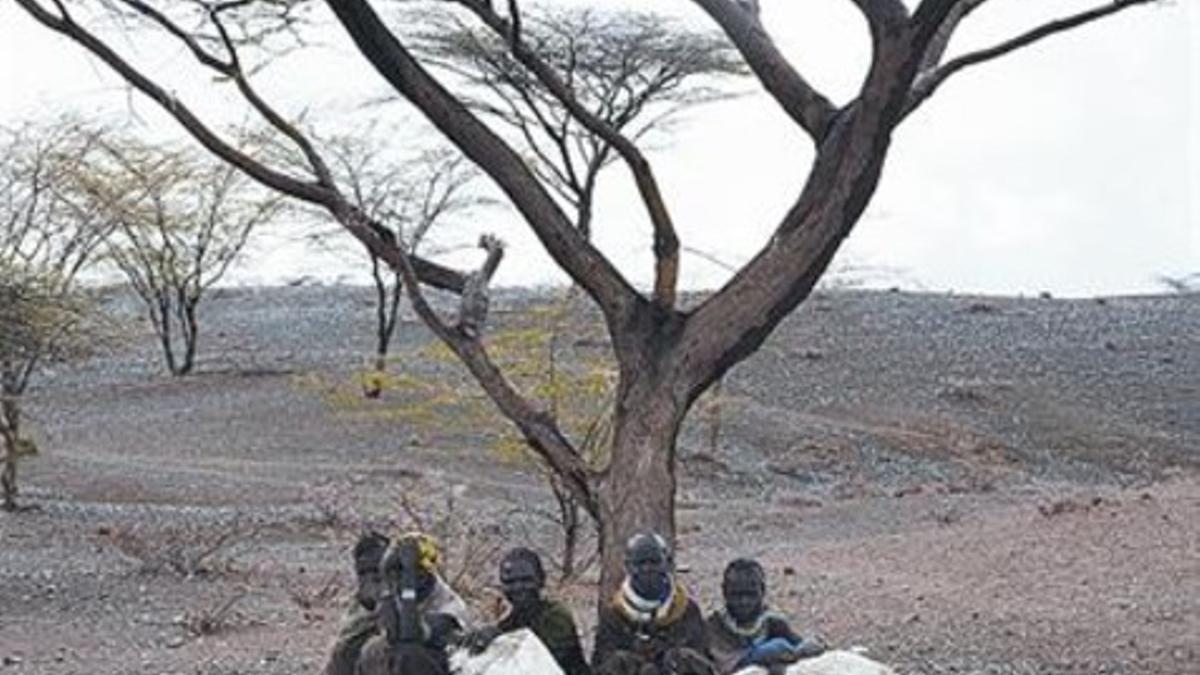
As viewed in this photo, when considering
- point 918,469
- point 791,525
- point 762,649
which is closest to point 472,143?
point 762,649

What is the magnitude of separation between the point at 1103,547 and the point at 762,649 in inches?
Result: 497

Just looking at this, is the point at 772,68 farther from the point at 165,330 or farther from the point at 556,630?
the point at 165,330

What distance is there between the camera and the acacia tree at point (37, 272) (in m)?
20.0

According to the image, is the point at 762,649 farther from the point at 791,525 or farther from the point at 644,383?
the point at 791,525

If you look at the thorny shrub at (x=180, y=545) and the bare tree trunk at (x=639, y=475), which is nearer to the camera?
the bare tree trunk at (x=639, y=475)

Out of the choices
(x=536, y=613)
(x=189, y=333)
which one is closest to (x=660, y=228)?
(x=536, y=613)

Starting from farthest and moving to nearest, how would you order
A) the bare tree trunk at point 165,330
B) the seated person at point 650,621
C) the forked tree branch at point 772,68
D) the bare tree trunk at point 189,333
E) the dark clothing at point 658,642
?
1. the bare tree trunk at point 165,330
2. the bare tree trunk at point 189,333
3. the forked tree branch at point 772,68
4. the seated person at point 650,621
5. the dark clothing at point 658,642

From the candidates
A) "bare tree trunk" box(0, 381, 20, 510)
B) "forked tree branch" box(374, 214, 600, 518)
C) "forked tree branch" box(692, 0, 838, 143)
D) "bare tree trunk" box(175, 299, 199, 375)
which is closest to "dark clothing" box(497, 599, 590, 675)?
"forked tree branch" box(374, 214, 600, 518)

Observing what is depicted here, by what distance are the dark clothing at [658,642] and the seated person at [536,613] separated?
17 centimetres

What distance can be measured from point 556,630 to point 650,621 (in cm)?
47

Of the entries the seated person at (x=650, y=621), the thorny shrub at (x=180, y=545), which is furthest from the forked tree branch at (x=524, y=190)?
the thorny shrub at (x=180, y=545)

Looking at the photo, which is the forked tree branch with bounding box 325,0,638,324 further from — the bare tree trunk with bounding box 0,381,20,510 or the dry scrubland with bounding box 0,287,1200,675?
the bare tree trunk with bounding box 0,381,20,510

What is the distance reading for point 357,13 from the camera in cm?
902

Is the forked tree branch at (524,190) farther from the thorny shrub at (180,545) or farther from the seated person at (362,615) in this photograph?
the thorny shrub at (180,545)
